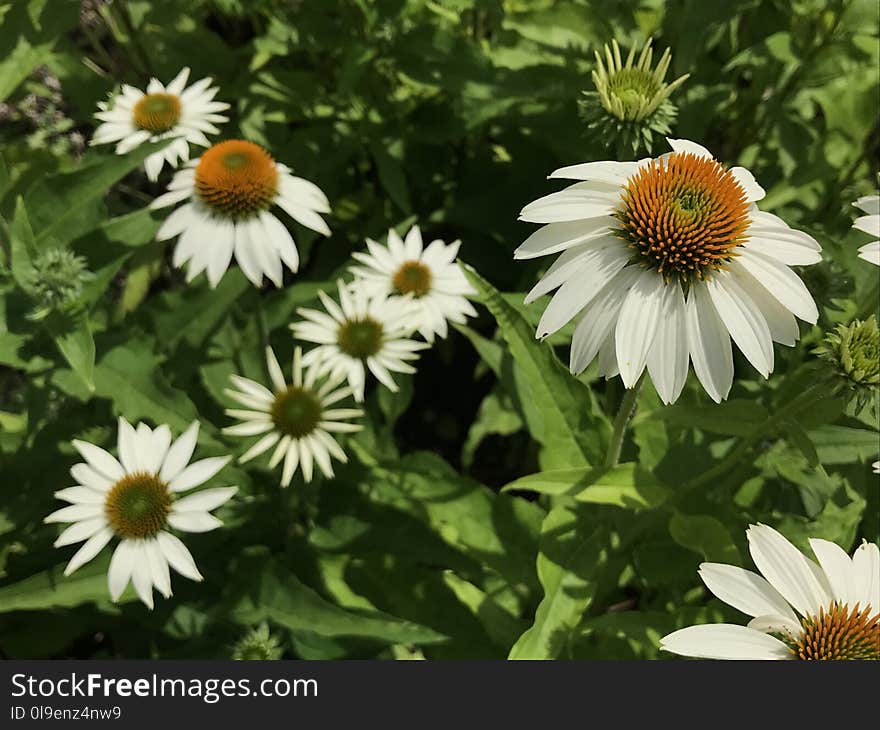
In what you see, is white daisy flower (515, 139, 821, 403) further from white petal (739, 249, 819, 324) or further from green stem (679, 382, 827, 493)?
green stem (679, 382, 827, 493)

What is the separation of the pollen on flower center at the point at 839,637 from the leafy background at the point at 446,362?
338 mm

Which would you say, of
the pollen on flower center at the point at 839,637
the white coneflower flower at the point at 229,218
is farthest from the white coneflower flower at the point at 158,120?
the pollen on flower center at the point at 839,637

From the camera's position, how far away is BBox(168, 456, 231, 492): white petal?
5.34 feet

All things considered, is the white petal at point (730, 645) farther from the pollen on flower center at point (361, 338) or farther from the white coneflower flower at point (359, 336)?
the pollen on flower center at point (361, 338)

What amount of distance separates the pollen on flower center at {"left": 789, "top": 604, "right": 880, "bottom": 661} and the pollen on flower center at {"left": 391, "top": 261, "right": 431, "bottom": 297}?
50.1 inches

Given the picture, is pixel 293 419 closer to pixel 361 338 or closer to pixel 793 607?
pixel 361 338

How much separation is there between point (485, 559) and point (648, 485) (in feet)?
1.75

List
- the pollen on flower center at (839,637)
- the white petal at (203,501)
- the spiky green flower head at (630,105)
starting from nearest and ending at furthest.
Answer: the pollen on flower center at (839,637)
the spiky green flower head at (630,105)
the white petal at (203,501)

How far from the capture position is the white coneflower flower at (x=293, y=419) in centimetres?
176

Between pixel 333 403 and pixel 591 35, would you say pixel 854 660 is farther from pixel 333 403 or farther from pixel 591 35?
pixel 591 35

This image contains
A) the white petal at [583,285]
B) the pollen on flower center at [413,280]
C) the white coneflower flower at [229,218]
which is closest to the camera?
the white petal at [583,285]

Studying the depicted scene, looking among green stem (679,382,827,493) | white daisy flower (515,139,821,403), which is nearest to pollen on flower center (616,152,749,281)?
white daisy flower (515,139,821,403)

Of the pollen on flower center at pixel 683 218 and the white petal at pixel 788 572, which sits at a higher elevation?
the pollen on flower center at pixel 683 218

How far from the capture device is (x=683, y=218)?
1171mm
